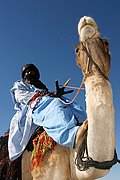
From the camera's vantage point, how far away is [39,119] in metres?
3.11

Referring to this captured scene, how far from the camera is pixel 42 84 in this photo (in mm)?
4172

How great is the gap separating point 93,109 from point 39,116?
3.15 ft

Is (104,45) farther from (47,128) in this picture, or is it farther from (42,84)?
(42,84)

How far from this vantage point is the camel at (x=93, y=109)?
2279 mm

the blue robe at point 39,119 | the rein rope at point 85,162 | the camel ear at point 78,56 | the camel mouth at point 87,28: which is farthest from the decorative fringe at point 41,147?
the camel mouth at point 87,28

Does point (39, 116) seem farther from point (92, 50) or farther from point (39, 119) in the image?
point (92, 50)

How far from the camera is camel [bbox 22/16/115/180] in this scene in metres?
2.28

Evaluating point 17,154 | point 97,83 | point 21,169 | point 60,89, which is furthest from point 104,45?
point 21,169

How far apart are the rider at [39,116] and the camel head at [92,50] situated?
0.58 meters

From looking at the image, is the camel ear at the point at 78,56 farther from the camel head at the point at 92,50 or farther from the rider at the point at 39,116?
the rider at the point at 39,116

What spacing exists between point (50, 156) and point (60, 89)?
999mm

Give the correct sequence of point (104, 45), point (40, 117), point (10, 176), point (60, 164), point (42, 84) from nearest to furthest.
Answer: point (104, 45) → point (60, 164) → point (40, 117) → point (10, 176) → point (42, 84)

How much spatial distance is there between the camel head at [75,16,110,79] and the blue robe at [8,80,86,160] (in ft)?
1.90

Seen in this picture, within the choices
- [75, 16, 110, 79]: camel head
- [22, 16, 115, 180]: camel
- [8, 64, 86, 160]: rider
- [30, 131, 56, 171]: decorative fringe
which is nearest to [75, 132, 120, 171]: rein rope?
[22, 16, 115, 180]: camel
